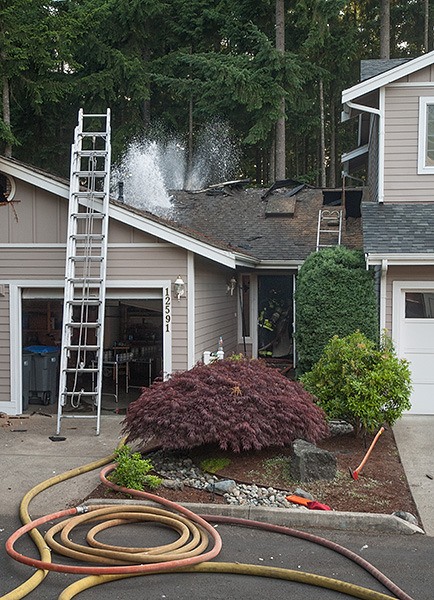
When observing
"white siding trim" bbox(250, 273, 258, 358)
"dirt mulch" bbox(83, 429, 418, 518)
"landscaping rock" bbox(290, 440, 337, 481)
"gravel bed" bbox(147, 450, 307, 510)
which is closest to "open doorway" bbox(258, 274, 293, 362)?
"white siding trim" bbox(250, 273, 258, 358)

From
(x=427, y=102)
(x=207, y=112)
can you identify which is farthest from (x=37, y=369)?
(x=207, y=112)

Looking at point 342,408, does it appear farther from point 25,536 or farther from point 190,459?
point 25,536

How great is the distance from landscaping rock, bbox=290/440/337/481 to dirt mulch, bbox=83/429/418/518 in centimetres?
8

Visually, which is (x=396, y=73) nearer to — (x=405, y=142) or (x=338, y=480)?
(x=405, y=142)

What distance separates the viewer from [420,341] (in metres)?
11.4

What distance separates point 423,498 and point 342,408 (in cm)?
212

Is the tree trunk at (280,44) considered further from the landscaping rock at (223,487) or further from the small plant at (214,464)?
the landscaping rock at (223,487)

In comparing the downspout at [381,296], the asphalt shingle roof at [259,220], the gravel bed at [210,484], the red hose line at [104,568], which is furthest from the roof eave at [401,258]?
the red hose line at [104,568]

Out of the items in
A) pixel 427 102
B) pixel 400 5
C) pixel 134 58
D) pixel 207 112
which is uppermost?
pixel 400 5

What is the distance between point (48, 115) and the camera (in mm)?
26562

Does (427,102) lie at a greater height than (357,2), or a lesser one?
lesser

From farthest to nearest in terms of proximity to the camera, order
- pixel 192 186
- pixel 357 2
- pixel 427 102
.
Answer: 1. pixel 357 2
2. pixel 192 186
3. pixel 427 102

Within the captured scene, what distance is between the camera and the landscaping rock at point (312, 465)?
751 centimetres

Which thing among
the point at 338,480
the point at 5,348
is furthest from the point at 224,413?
the point at 5,348
